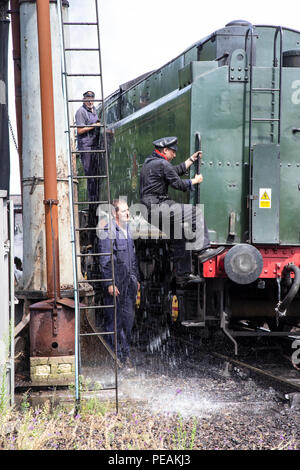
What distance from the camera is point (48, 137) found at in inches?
259

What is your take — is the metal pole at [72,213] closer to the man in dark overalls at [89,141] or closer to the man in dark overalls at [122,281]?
the man in dark overalls at [122,281]

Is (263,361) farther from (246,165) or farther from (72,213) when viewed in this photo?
(72,213)

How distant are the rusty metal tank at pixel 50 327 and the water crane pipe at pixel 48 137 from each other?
0.15m

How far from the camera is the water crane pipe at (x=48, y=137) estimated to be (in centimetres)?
653

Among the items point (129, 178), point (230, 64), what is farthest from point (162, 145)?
point (129, 178)

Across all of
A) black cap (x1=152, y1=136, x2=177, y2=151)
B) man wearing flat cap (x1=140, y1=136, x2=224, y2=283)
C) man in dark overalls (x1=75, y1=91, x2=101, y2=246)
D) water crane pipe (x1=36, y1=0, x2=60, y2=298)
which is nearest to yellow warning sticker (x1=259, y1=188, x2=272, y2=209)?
man wearing flat cap (x1=140, y1=136, x2=224, y2=283)

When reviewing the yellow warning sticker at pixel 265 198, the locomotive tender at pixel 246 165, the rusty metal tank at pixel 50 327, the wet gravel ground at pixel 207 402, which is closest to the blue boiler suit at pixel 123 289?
the wet gravel ground at pixel 207 402

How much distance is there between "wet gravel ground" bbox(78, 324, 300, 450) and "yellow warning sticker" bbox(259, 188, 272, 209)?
1.95m

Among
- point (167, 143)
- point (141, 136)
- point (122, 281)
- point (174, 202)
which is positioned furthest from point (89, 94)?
point (122, 281)

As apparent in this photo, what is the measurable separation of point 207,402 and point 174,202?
8.29ft

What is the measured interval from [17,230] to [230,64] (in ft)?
33.5

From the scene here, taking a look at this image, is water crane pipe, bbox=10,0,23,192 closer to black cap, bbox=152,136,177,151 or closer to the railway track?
black cap, bbox=152,136,177,151
